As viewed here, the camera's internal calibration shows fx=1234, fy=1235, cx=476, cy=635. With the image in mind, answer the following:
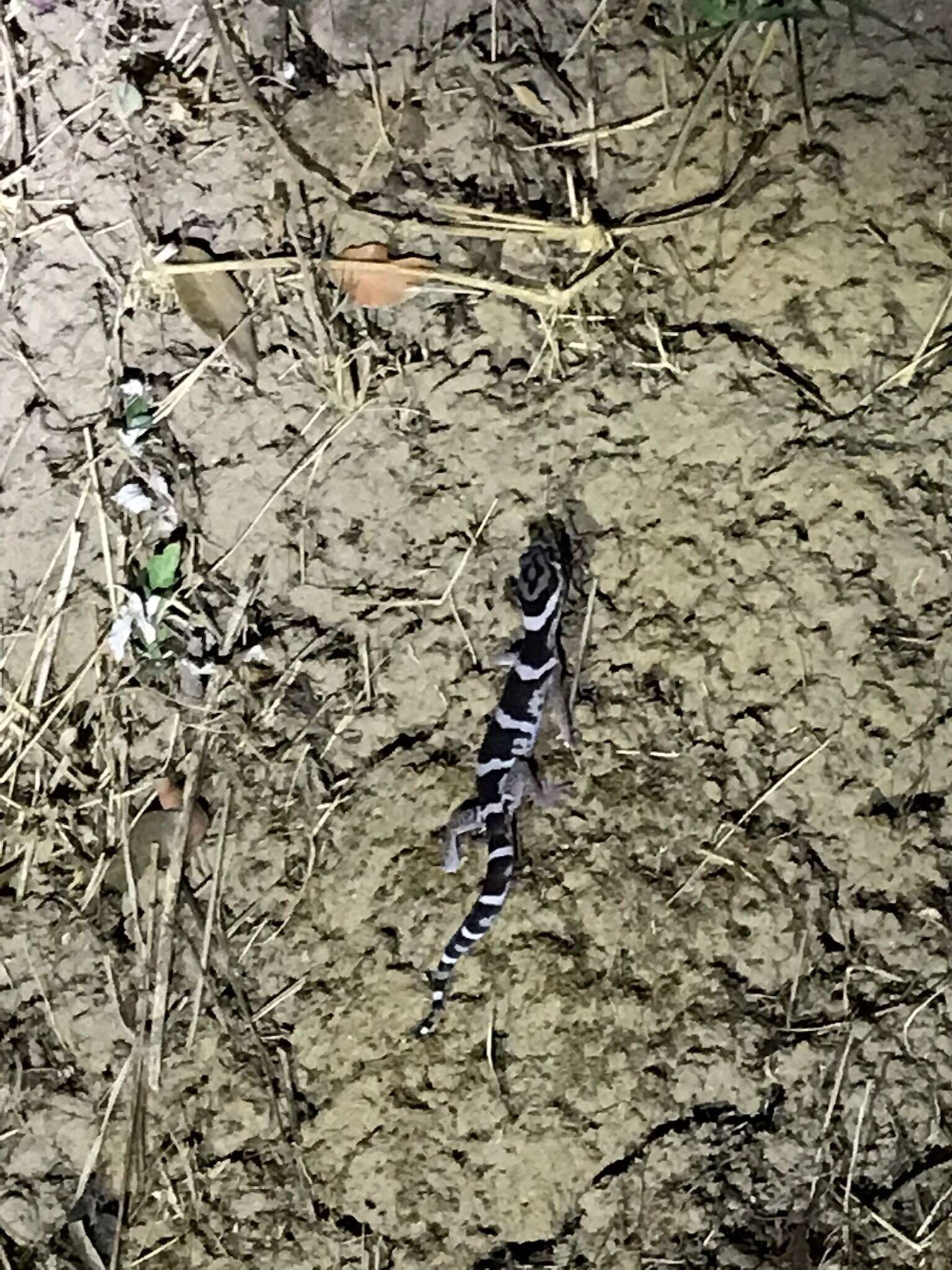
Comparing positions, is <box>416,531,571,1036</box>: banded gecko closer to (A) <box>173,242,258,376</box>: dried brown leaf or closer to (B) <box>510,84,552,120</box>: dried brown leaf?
(A) <box>173,242,258,376</box>: dried brown leaf

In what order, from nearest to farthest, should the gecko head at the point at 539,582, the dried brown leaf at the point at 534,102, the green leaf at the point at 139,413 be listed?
the gecko head at the point at 539,582 → the dried brown leaf at the point at 534,102 → the green leaf at the point at 139,413

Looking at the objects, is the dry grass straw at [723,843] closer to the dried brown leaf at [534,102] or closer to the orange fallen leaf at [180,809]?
the orange fallen leaf at [180,809]

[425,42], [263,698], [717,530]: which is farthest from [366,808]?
[425,42]

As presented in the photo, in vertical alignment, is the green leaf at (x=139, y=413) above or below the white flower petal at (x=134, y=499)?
above

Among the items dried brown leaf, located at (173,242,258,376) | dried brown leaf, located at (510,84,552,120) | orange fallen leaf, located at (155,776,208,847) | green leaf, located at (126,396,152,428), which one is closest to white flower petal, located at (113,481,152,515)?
green leaf, located at (126,396,152,428)

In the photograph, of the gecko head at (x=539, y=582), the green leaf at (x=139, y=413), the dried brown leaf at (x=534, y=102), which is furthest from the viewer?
the green leaf at (x=139, y=413)

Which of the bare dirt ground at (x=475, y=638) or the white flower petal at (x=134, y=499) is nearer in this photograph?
the bare dirt ground at (x=475, y=638)

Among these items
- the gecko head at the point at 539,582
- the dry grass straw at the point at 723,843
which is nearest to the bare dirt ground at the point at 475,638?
the dry grass straw at the point at 723,843
